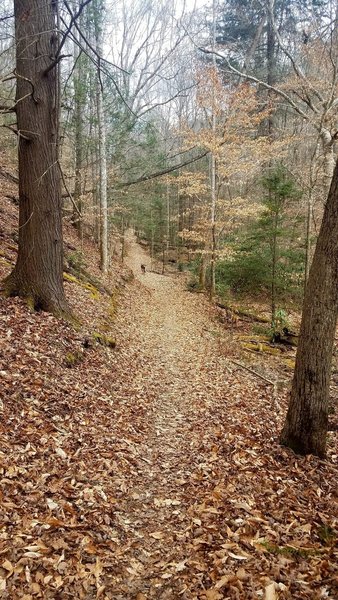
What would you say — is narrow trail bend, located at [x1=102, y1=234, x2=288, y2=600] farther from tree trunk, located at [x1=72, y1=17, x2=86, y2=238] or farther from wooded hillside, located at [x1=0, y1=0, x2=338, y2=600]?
tree trunk, located at [x1=72, y1=17, x2=86, y2=238]

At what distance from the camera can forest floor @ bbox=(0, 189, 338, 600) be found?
8.45 ft

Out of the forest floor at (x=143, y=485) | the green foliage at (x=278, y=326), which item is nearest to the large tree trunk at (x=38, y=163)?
the forest floor at (x=143, y=485)

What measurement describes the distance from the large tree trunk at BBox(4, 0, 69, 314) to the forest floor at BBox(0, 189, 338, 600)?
0.54 m

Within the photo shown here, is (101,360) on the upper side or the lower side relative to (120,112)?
lower

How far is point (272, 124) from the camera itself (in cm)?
1753

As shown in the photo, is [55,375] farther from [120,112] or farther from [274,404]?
[120,112]

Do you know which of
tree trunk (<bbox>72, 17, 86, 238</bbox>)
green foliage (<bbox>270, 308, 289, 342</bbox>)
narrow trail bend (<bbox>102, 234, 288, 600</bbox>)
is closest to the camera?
narrow trail bend (<bbox>102, 234, 288, 600</bbox>)

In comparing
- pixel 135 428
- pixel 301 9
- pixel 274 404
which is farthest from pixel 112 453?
pixel 301 9

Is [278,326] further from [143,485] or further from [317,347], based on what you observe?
[143,485]

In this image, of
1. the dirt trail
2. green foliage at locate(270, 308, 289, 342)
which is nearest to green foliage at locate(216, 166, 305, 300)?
green foliage at locate(270, 308, 289, 342)

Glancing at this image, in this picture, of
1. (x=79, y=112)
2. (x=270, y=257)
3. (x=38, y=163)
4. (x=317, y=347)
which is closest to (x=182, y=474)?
(x=317, y=347)

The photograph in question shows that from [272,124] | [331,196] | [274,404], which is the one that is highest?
[272,124]

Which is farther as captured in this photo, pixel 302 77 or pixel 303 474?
pixel 302 77

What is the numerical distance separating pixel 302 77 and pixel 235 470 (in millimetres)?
10898
